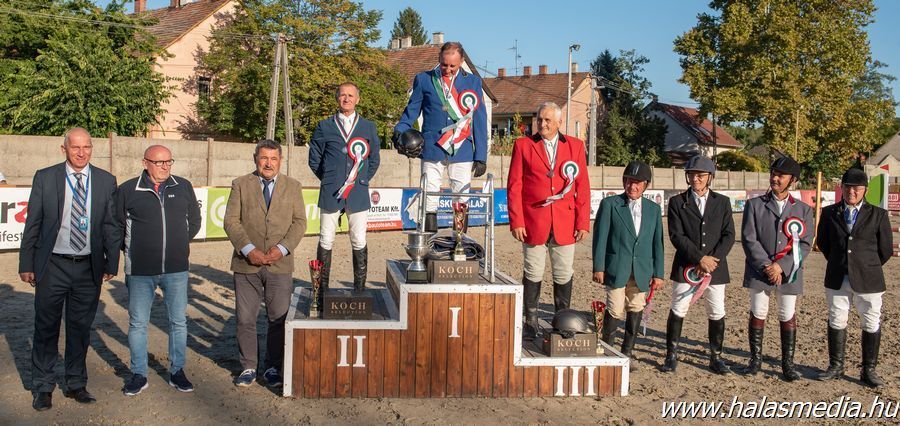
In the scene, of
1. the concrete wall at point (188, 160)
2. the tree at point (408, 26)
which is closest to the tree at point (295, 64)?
the concrete wall at point (188, 160)

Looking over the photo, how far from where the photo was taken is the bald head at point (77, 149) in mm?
4953

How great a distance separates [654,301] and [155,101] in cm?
2308

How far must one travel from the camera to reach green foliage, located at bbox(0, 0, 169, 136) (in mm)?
24859

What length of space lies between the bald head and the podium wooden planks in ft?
5.91

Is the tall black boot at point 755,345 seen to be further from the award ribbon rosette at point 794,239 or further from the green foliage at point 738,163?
the green foliage at point 738,163

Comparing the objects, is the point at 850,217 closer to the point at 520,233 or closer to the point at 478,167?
the point at 520,233

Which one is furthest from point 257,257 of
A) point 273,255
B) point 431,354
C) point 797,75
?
point 797,75

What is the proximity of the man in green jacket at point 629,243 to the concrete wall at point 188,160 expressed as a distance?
1708cm

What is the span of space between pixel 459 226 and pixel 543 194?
77 cm

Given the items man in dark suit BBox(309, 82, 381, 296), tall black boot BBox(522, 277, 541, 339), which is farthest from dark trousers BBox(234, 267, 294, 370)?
tall black boot BBox(522, 277, 541, 339)

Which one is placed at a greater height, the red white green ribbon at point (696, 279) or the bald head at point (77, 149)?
the bald head at point (77, 149)

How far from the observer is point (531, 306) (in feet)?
20.4

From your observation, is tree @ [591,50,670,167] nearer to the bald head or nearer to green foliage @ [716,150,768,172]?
green foliage @ [716,150,768,172]

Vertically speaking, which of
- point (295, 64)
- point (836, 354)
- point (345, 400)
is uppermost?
point (295, 64)
